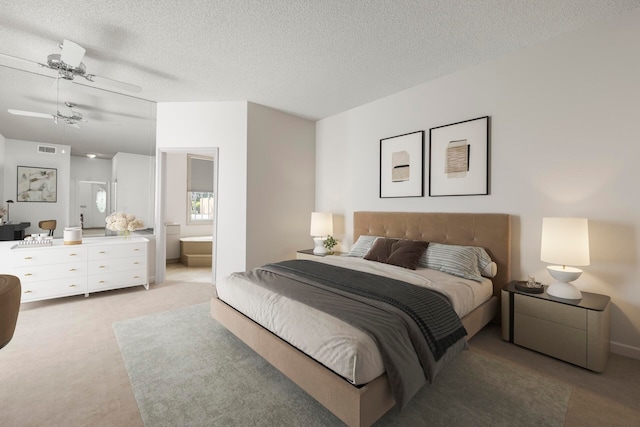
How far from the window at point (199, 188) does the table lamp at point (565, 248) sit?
20.2 ft

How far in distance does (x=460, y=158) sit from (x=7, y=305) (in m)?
3.98

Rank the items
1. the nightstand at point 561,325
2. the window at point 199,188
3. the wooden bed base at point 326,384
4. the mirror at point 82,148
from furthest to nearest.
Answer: the window at point 199,188, the mirror at point 82,148, the nightstand at point 561,325, the wooden bed base at point 326,384

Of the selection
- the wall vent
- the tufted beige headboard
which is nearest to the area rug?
the tufted beige headboard

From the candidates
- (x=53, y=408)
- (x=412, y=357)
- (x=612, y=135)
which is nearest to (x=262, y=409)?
(x=412, y=357)

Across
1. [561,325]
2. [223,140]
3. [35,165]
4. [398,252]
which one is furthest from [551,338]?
[35,165]

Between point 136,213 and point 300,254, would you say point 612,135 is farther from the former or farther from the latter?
point 136,213

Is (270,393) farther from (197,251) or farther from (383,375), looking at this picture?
(197,251)

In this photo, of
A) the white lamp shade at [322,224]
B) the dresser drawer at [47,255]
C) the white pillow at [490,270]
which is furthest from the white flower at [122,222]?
the white pillow at [490,270]

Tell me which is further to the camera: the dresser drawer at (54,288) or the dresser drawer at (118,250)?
the dresser drawer at (118,250)

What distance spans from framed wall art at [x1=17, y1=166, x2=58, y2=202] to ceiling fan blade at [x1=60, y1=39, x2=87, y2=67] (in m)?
2.43

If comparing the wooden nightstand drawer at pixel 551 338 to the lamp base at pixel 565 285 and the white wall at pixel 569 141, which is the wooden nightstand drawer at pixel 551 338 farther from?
the white wall at pixel 569 141

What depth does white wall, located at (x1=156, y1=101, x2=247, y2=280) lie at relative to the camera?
4.48 metres

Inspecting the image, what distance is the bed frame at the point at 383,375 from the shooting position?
1.46 meters

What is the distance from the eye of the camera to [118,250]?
3.99 m
